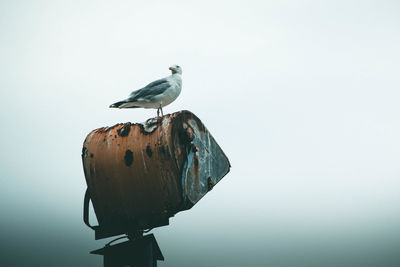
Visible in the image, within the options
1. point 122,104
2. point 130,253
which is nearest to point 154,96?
point 122,104

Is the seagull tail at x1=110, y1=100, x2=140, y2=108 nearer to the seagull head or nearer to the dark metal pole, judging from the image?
the seagull head

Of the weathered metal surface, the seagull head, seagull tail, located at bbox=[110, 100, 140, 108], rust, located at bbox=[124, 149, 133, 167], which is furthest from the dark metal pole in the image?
the seagull head

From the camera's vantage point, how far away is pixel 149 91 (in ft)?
21.9

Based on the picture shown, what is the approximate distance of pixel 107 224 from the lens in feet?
9.60

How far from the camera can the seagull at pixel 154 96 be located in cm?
657

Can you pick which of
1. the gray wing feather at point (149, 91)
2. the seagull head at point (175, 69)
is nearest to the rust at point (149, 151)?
the gray wing feather at point (149, 91)

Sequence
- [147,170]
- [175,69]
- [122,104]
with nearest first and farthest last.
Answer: [147,170] → [122,104] → [175,69]

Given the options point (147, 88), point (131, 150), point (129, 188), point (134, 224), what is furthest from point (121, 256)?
point (147, 88)

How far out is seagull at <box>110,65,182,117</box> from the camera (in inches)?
259

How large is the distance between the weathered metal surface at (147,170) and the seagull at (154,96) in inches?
140

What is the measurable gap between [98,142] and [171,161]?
642 mm

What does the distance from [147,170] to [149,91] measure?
4029 mm

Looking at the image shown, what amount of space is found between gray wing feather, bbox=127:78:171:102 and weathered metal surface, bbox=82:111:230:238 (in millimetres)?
3596

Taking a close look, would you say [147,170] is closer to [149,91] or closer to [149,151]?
[149,151]
